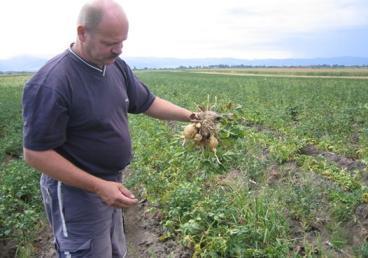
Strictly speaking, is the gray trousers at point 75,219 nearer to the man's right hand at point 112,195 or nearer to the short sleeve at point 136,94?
the man's right hand at point 112,195

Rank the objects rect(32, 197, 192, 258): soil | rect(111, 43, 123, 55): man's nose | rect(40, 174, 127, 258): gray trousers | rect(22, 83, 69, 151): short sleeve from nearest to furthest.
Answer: rect(22, 83, 69, 151): short sleeve < rect(111, 43, 123, 55): man's nose < rect(40, 174, 127, 258): gray trousers < rect(32, 197, 192, 258): soil

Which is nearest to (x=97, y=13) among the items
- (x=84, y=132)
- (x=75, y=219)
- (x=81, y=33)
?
(x=81, y=33)

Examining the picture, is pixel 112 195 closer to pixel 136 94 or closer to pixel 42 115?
pixel 42 115

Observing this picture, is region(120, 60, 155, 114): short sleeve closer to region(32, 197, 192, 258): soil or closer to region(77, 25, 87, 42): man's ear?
region(77, 25, 87, 42): man's ear

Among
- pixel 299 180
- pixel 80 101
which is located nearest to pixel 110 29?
pixel 80 101

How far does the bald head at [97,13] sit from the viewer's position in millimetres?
2262

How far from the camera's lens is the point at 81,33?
2.33m

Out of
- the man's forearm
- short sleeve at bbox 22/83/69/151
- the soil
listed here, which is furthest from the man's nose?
the soil

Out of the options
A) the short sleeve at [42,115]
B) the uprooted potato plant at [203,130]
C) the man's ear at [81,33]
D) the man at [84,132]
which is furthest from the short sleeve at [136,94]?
the short sleeve at [42,115]

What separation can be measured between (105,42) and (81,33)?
0.13m

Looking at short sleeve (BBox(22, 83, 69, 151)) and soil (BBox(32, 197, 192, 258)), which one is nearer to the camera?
short sleeve (BBox(22, 83, 69, 151))

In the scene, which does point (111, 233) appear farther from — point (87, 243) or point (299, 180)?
point (299, 180)

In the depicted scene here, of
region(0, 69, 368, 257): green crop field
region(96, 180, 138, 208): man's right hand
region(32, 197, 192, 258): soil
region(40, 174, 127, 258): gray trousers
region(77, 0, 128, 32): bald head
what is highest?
region(77, 0, 128, 32): bald head

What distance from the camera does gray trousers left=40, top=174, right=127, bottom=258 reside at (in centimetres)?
253
